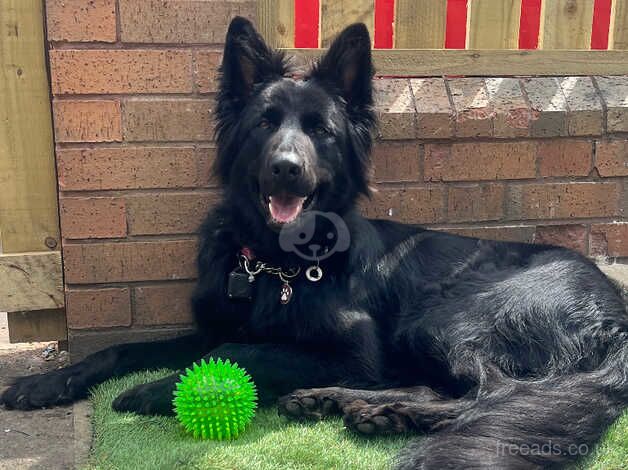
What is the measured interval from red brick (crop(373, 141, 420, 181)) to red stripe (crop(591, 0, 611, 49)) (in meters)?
1.68

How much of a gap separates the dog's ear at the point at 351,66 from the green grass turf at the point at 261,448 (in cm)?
138

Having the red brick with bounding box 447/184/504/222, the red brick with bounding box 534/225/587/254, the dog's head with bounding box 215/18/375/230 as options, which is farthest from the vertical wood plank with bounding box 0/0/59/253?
the red brick with bounding box 534/225/587/254

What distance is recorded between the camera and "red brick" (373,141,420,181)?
3.52 metres

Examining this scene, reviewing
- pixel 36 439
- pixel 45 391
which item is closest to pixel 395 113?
pixel 45 391

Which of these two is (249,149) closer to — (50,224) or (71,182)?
(71,182)

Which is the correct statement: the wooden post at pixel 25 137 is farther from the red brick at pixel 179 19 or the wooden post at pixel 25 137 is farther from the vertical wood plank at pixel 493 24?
the vertical wood plank at pixel 493 24

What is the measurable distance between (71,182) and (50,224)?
262mm

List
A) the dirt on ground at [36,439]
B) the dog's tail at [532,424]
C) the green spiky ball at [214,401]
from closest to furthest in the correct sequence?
the dog's tail at [532,424] → the green spiky ball at [214,401] → the dirt on ground at [36,439]

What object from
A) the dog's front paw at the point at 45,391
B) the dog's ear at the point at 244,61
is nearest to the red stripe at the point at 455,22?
the dog's ear at the point at 244,61

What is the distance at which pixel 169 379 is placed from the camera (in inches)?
106

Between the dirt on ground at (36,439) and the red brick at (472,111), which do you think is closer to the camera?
the dirt on ground at (36,439)

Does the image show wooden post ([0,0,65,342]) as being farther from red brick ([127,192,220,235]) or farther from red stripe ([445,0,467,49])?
red stripe ([445,0,467,49])

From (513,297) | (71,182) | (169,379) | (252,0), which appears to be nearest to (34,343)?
(71,182)

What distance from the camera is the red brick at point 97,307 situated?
336cm
